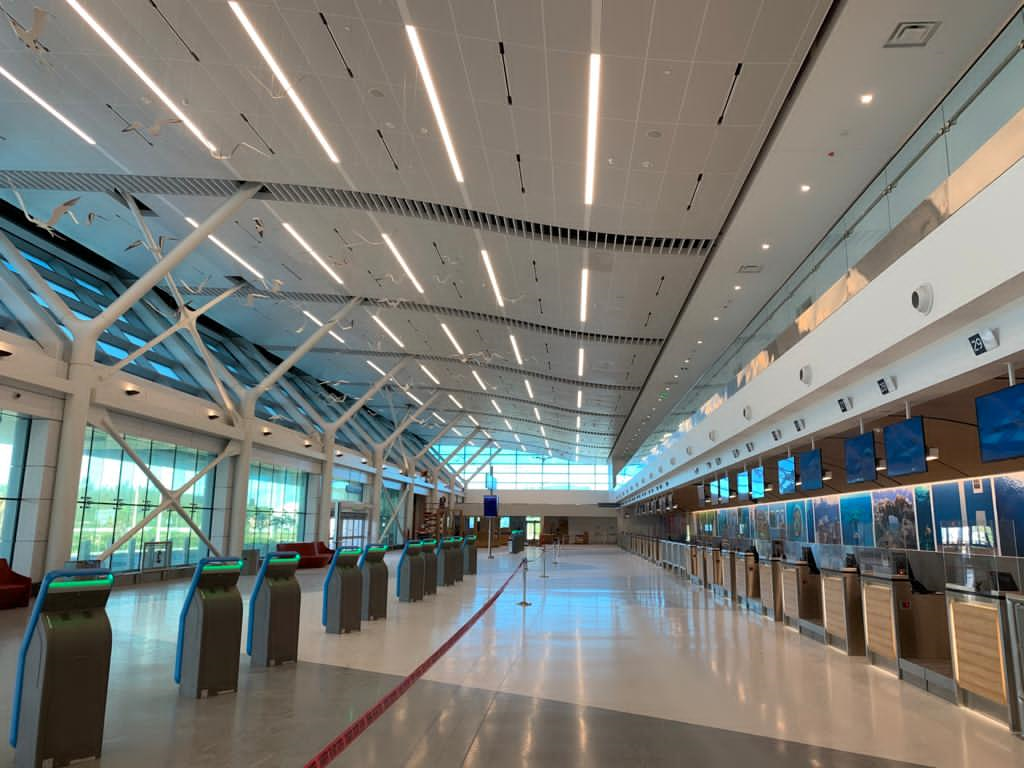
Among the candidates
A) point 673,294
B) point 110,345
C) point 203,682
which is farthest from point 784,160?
point 110,345

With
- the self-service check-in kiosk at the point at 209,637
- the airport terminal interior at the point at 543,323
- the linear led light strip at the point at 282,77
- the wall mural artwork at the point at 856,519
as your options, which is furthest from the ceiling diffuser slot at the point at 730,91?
the wall mural artwork at the point at 856,519

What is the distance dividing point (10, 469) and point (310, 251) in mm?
7423

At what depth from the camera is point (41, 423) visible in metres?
13.1

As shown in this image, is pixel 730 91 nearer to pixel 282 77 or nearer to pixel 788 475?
pixel 282 77

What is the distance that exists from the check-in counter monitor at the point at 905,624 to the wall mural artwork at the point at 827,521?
645 cm

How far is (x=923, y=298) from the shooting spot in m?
6.56

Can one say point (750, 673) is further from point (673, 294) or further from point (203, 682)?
point (673, 294)

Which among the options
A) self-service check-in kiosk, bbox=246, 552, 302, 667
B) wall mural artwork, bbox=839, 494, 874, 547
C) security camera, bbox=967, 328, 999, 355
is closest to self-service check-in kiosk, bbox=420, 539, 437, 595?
self-service check-in kiosk, bbox=246, 552, 302, 667

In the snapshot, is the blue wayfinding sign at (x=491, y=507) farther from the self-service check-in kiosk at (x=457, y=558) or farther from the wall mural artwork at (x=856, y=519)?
the wall mural artwork at (x=856, y=519)

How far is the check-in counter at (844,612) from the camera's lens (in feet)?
27.2

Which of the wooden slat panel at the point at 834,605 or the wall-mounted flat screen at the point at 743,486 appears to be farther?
the wall-mounted flat screen at the point at 743,486

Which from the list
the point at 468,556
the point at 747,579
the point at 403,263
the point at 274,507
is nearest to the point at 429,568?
the point at 747,579

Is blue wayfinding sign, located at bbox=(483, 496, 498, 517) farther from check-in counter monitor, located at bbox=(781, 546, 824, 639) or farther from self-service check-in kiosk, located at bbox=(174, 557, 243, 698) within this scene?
self-service check-in kiosk, located at bbox=(174, 557, 243, 698)

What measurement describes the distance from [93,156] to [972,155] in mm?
12988
